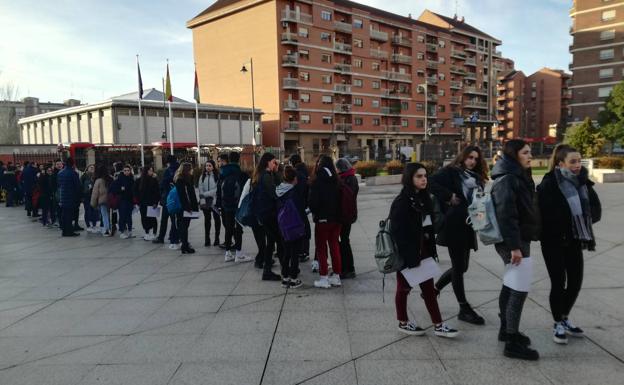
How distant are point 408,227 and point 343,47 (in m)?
56.9

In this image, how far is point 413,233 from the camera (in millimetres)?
3803

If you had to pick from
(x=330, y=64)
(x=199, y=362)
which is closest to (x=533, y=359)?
(x=199, y=362)

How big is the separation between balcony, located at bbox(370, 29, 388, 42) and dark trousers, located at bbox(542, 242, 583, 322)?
6208cm

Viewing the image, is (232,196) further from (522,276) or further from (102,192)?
(522,276)

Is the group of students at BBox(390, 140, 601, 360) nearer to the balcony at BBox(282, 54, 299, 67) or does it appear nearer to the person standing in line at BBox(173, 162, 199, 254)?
the person standing in line at BBox(173, 162, 199, 254)

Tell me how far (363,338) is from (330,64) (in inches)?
2186

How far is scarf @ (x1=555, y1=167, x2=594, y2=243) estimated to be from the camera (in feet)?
11.8

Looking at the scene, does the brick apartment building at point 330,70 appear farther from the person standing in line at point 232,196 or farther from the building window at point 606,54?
the person standing in line at point 232,196

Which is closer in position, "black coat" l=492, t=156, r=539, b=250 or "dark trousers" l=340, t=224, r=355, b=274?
"black coat" l=492, t=156, r=539, b=250

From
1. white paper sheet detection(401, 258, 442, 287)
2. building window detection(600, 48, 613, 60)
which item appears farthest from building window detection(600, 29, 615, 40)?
white paper sheet detection(401, 258, 442, 287)

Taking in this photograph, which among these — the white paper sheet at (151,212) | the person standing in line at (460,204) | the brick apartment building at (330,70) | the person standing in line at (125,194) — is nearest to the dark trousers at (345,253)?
the person standing in line at (460,204)

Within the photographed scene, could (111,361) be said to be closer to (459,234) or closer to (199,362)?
(199,362)

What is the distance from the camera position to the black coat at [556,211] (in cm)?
364

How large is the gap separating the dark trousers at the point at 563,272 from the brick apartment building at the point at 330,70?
43837 millimetres
